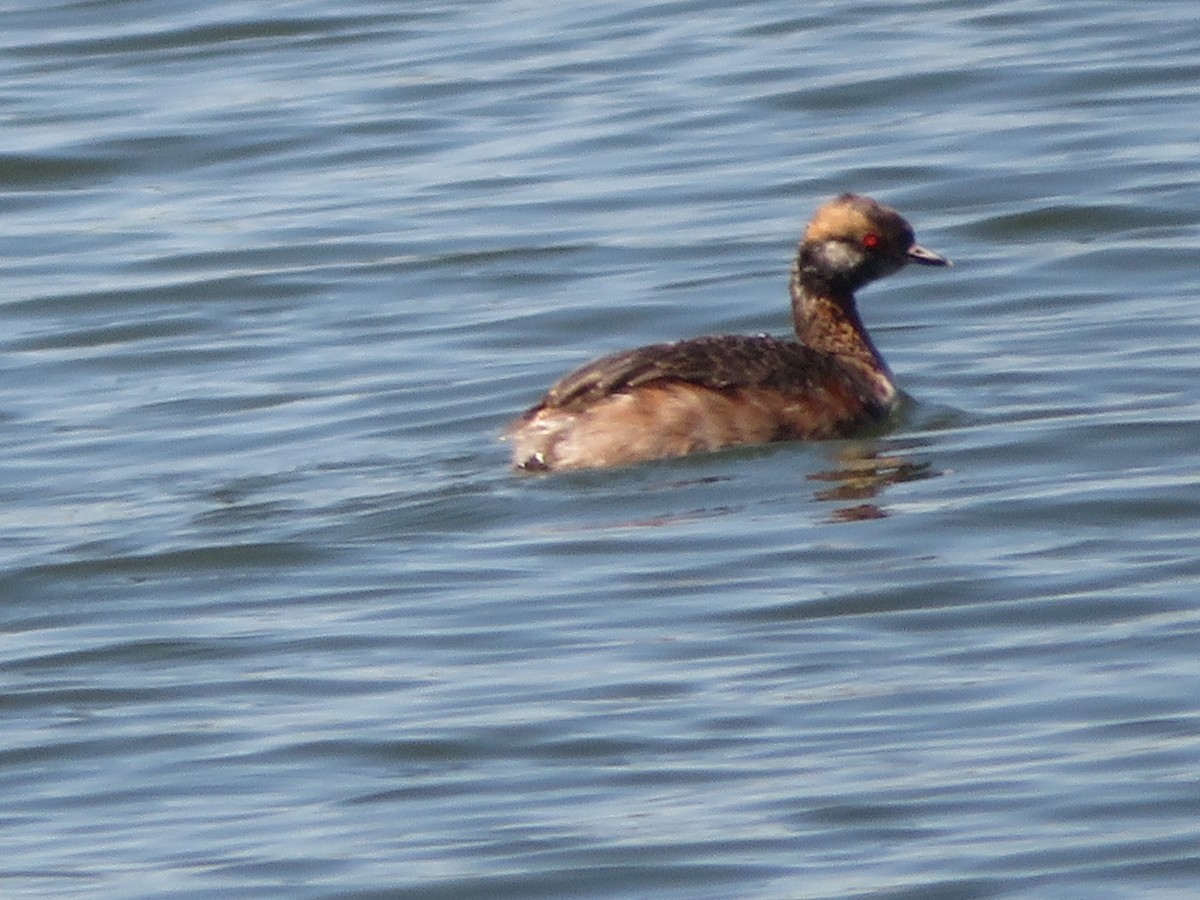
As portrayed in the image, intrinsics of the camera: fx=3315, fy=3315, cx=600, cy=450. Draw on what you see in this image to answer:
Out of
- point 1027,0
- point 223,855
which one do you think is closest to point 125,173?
point 1027,0

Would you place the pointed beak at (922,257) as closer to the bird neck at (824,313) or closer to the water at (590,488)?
the bird neck at (824,313)

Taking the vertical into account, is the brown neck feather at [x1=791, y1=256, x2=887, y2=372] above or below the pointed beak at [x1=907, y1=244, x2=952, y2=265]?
below

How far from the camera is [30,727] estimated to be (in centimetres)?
789

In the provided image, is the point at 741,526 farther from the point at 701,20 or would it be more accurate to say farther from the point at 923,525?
the point at 701,20

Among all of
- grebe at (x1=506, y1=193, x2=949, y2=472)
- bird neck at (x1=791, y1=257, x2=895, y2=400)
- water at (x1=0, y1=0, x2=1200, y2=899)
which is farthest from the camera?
bird neck at (x1=791, y1=257, x2=895, y2=400)

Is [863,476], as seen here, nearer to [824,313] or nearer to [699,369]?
[699,369]

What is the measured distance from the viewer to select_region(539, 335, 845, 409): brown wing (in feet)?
33.4

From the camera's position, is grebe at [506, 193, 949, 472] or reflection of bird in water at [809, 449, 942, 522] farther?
grebe at [506, 193, 949, 472]

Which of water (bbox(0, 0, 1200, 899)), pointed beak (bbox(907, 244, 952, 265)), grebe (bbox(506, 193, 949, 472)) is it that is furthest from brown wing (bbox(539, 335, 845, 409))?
pointed beak (bbox(907, 244, 952, 265))

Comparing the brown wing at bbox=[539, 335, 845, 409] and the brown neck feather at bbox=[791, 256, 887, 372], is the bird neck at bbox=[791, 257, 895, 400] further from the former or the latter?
the brown wing at bbox=[539, 335, 845, 409]

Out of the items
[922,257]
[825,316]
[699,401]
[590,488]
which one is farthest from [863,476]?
[922,257]

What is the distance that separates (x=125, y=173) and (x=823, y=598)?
8123 mm

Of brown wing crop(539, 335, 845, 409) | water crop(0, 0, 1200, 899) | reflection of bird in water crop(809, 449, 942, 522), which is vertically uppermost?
brown wing crop(539, 335, 845, 409)

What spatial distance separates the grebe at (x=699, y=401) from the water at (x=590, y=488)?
4.1 inches
